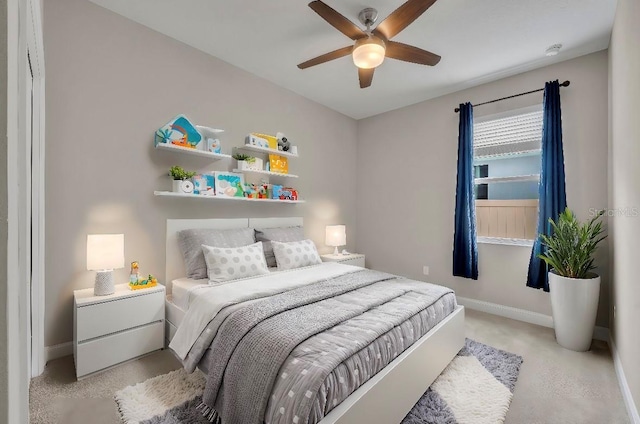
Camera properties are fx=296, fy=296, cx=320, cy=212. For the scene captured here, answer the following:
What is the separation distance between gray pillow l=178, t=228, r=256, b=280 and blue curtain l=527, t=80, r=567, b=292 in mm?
2959

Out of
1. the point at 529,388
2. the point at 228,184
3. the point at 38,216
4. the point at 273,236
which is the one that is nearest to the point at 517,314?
the point at 529,388

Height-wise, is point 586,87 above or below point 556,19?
below

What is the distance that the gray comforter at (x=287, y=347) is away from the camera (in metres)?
1.27

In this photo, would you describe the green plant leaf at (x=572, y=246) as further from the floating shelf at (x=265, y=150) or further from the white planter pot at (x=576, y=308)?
the floating shelf at (x=265, y=150)

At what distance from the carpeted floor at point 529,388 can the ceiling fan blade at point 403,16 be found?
2554 millimetres

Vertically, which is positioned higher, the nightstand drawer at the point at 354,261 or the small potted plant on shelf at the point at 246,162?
the small potted plant on shelf at the point at 246,162

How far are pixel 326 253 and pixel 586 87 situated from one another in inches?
136

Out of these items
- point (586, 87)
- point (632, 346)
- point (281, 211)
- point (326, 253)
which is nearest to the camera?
point (632, 346)

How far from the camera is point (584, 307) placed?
2492 millimetres

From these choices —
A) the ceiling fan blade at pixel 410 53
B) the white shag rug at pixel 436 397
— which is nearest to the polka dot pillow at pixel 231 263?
the white shag rug at pixel 436 397

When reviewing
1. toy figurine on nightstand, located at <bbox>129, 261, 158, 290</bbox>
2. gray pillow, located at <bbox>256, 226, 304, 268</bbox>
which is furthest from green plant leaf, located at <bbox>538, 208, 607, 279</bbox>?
toy figurine on nightstand, located at <bbox>129, 261, 158, 290</bbox>

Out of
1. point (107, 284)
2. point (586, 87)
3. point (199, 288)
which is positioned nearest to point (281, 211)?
point (199, 288)

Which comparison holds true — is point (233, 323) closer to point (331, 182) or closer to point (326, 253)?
point (326, 253)

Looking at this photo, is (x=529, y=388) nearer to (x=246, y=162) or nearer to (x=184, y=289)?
(x=184, y=289)
